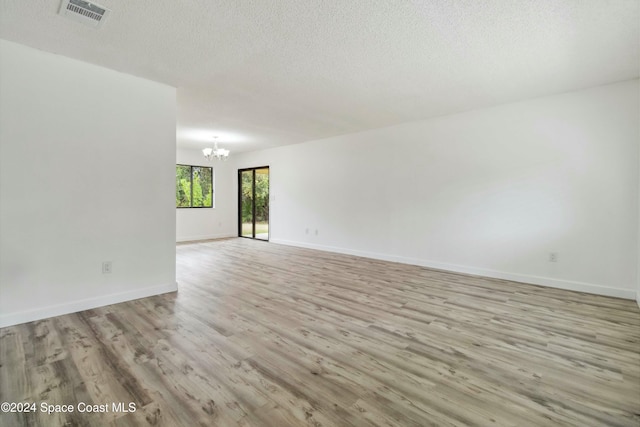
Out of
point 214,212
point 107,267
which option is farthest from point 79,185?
point 214,212

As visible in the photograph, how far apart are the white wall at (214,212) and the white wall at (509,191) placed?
3.78 meters

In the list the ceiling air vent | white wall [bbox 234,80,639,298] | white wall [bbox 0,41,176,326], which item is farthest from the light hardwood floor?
the ceiling air vent

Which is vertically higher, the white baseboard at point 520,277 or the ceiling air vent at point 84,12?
the ceiling air vent at point 84,12

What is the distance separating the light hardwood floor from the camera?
5.06 ft

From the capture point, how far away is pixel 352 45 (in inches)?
100

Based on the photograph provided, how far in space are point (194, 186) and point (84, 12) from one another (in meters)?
6.14

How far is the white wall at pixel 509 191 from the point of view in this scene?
3.43 metres

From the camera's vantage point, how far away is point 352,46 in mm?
2561

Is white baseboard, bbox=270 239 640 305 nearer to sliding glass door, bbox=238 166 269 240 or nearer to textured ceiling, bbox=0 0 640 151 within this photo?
textured ceiling, bbox=0 0 640 151

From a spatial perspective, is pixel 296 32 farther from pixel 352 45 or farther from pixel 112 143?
pixel 112 143

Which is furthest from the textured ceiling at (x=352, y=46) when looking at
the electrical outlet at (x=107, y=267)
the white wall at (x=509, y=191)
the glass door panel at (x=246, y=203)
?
the glass door panel at (x=246, y=203)

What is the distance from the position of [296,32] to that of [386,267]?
12.2 feet

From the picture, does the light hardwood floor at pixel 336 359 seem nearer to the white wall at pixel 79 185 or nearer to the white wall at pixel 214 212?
the white wall at pixel 79 185

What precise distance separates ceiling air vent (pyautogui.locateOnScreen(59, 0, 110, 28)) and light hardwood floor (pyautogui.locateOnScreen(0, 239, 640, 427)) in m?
2.44
